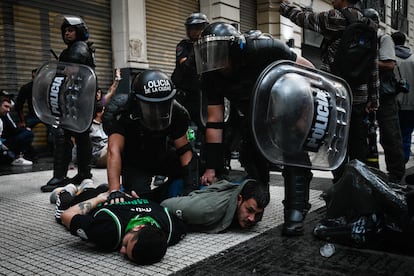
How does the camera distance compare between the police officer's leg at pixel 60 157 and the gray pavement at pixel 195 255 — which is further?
the police officer's leg at pixel 60 157

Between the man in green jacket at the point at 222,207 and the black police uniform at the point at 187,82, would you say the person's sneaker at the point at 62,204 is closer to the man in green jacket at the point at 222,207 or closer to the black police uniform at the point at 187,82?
the man in green jacket at the point at 222,207

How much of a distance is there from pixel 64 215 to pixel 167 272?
972 mm

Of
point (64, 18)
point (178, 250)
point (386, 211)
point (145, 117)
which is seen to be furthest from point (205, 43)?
point (64, 18)

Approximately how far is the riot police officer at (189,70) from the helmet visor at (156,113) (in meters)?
1.61

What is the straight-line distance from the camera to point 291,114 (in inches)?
91.7

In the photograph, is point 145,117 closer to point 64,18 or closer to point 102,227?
point 102,227

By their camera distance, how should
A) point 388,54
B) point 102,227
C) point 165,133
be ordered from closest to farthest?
1. point 102,227
2. point 165,133
3. point 388,54

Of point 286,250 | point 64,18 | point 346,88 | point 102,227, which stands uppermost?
point 64,18

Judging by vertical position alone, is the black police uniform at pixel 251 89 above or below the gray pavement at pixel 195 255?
above

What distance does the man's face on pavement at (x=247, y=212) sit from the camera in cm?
263

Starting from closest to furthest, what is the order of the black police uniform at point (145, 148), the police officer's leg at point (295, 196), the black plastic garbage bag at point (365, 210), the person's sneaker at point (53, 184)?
the black plastic garbage bag at point (365, 210), the police officer's leg at point (295, 196), the black police uniform at point (145, 148), the person's sneaker at point (53, 184)

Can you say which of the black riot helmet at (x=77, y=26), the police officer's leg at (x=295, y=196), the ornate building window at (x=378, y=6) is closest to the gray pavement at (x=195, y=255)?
the police officer's leg at (x=295, y=196)

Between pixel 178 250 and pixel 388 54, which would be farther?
pixel 388 54

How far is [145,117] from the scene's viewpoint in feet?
8.95
